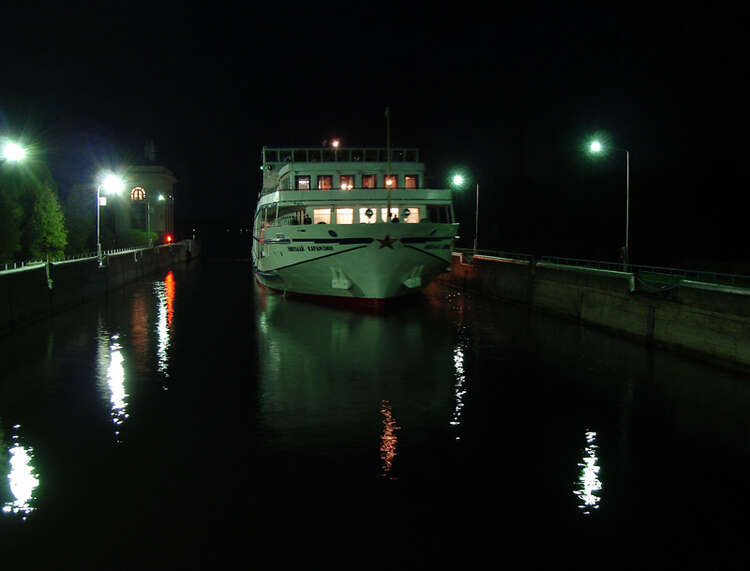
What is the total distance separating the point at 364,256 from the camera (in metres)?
32.6

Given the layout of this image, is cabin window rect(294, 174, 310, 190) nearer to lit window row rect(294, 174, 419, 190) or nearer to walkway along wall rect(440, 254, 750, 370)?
lit window row rect(294, 174, 419, 190)

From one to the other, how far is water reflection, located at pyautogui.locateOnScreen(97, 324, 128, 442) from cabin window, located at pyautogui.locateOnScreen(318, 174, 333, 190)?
52.8ft

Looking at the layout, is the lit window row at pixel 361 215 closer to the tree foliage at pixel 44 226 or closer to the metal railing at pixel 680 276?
the metal railing at pixel 680 276

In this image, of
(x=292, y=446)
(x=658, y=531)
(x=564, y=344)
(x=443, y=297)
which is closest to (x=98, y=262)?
(x=443, y=297)

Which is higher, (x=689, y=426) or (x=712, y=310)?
(x=712, y=310)

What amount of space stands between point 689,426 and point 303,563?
9599 mm

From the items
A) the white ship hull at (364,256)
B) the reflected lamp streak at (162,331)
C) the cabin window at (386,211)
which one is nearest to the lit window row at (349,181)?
the cabin window at (386,211)

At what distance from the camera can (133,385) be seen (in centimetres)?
1817

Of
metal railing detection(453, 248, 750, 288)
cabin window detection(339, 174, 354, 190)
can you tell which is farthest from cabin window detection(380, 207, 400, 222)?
metal railing detection(453, 248, 750, 288)

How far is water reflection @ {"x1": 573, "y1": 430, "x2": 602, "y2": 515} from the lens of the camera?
10336 millimetres

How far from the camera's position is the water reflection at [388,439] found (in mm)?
12070

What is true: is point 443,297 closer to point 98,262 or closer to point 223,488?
point 98,262

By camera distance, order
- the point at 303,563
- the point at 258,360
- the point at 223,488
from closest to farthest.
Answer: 1. the point at 303,563
2. the point at 223,488
3. the point at 258,360

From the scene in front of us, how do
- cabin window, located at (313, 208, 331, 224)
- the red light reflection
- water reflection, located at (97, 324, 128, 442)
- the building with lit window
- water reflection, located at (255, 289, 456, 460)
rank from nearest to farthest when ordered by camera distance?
water reflection, located at (255, 289, 456, 460) < water reflection, located at (97, 324, 128, 442) < the red light reflection < cabin window, located at (313, 208, 331, 224) < the building with lit window
